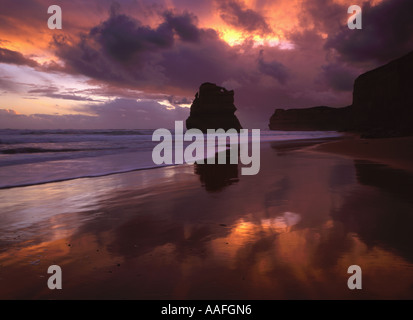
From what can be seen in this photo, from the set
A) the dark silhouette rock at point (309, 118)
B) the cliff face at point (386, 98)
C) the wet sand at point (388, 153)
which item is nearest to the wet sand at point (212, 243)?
the wet sand at point (388, 153)

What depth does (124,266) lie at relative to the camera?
103 inches

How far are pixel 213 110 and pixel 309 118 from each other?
2945 inches

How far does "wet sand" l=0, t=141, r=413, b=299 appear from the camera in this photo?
2238 mm

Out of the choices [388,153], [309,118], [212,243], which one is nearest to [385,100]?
[388,153]

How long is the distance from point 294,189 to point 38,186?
721 centimetres

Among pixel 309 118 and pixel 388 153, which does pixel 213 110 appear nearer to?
pixel 309 118

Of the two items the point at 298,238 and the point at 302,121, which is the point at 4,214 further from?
the point at 302,121

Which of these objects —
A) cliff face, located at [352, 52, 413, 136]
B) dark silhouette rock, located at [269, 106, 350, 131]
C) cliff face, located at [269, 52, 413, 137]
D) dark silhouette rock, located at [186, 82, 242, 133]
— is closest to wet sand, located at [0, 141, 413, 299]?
cliff face, located at [269, 52, 413, 137]

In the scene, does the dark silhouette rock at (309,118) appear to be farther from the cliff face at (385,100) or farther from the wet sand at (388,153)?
the wet sand at (388,153)

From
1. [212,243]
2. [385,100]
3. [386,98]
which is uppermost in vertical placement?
[386,98]

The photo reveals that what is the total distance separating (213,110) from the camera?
11450cm

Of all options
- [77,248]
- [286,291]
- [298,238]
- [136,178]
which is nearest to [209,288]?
[286,291]

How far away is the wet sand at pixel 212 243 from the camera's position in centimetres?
224

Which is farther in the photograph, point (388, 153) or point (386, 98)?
point (386, 98)
